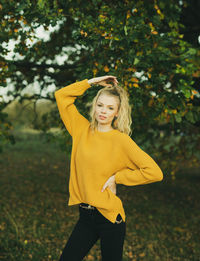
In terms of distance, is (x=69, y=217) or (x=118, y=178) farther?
(x=69, y=217)

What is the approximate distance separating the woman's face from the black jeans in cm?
78

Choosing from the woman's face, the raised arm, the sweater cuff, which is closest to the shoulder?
the woman's face

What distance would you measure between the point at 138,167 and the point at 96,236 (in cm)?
73

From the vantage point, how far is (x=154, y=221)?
7.25m

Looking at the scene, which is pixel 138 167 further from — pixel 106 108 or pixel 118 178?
pixel 106 108

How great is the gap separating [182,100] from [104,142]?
1.64 meters

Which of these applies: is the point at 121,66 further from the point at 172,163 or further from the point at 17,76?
the point at 17,76

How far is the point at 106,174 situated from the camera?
2516 mm

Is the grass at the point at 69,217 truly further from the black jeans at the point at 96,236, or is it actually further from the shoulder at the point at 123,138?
the shoulder at the point at 123,138

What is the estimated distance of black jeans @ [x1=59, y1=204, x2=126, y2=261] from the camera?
97.6 inches

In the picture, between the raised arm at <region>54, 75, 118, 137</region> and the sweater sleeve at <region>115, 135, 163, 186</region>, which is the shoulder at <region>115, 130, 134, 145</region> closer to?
the sweater sleeve at <region>115, 135, 163, 186</region>

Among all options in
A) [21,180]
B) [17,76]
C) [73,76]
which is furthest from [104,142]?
[21,180]

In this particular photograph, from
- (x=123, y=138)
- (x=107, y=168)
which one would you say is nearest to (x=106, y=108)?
(x=123, y=138)

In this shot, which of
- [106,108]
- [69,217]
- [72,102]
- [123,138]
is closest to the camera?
[123,138]
